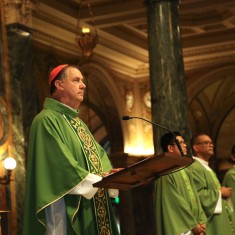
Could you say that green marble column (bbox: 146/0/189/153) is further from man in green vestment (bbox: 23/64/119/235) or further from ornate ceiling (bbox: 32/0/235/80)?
ornate ceiling (bbox: 32/0/235/80)

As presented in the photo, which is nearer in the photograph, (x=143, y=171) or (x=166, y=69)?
(x=143, y=171)

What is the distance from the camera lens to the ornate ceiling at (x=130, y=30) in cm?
1463

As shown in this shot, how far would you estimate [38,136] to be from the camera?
4609mm

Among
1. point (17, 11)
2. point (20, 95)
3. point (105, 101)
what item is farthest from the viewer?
point (105, 101)

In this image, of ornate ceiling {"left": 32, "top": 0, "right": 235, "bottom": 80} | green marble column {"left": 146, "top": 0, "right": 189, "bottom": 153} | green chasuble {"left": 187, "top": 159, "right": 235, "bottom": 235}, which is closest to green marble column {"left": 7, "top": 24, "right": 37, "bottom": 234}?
green marble column {"left": 146, "top": 0, "right": 189, "bottom": 153}

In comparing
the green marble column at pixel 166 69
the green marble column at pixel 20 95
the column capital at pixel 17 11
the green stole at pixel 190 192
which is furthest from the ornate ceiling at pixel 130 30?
the green stole at pixel 190 192

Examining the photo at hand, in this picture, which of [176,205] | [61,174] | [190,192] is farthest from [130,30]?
[61,174]

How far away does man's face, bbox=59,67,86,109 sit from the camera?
4.80 m

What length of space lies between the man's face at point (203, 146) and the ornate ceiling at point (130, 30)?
19.4 feet

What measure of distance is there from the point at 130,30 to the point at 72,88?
1203 cm

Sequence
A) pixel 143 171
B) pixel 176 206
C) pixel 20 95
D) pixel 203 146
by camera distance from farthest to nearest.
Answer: pixel 20 95 → pixel 203 146 → pixel 176 206 → pixel 143 171

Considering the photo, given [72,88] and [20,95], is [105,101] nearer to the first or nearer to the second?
[20,95]

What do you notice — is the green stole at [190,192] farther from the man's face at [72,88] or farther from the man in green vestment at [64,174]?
the man's face at [72,88]

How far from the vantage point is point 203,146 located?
800 cm
